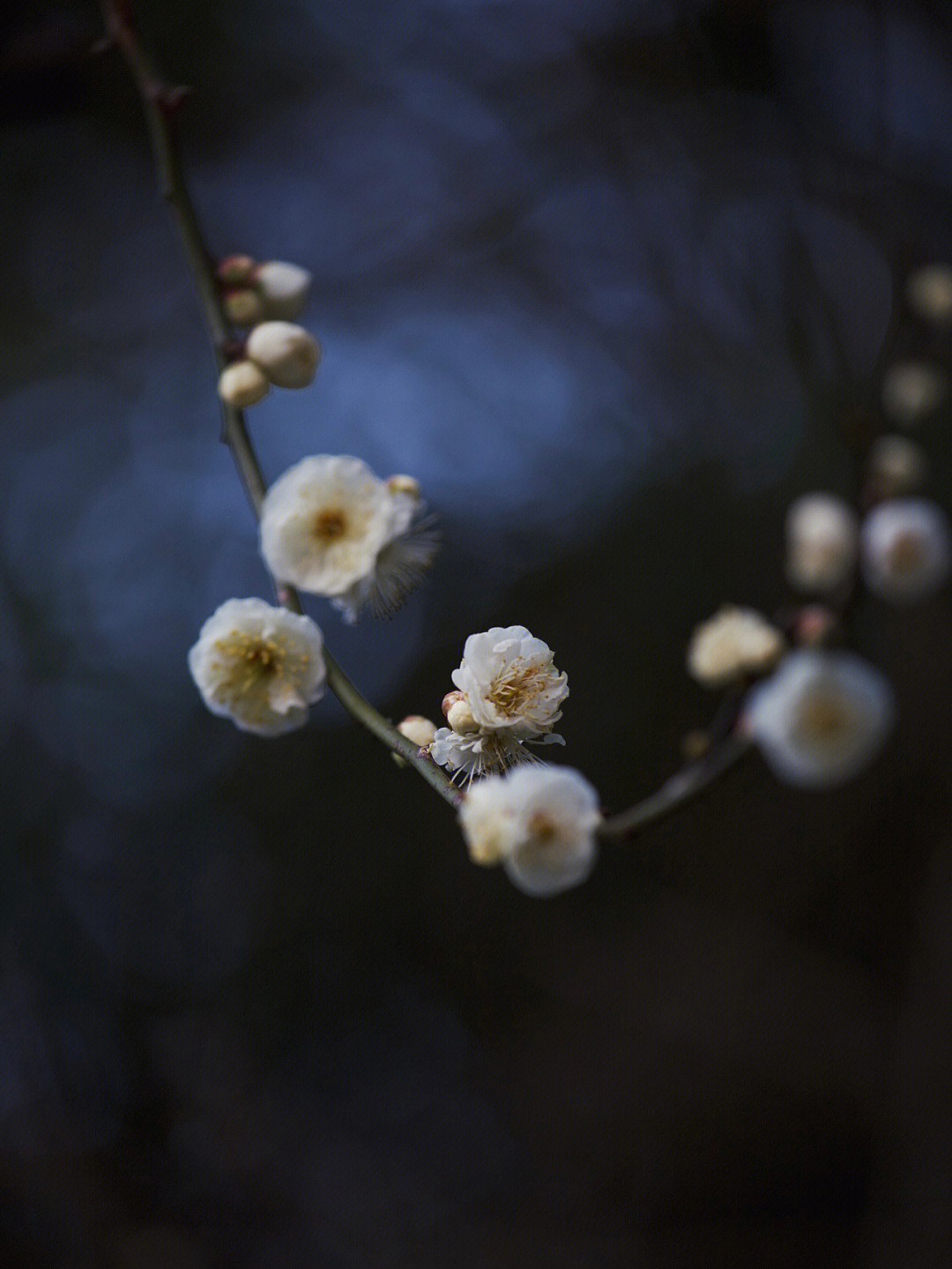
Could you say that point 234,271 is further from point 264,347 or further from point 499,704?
point 499,704

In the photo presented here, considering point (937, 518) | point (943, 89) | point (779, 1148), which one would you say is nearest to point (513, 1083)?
point (779, 1148)

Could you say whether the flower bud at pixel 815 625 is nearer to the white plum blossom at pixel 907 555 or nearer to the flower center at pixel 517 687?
the white plum blossom at pixel 907 555

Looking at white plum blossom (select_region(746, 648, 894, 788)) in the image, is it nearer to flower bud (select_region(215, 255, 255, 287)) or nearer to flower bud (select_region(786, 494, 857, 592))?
flower bud (select_region(786, 494, 857, 592))

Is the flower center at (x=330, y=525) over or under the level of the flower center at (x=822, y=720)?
over

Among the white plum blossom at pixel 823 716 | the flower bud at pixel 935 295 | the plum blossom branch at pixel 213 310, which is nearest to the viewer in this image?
the white plum blossom at pixel 823 716

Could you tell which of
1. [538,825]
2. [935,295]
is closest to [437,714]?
[935,295]

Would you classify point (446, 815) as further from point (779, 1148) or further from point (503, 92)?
point (503, 92)

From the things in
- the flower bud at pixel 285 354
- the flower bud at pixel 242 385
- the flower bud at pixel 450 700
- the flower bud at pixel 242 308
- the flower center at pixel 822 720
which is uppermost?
the flower bud at pixel 242 308

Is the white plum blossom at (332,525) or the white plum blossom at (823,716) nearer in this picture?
the white plum blossom at (823,716)

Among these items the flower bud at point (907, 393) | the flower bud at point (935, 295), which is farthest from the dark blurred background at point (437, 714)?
the flower bud at point (907, 393)
